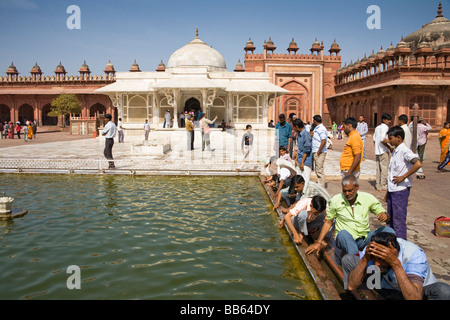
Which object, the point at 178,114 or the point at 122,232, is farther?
the point at 178,114

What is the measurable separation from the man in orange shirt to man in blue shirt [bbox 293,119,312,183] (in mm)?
962

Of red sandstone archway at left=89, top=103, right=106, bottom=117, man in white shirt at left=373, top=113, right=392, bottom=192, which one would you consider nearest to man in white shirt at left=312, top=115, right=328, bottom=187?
man in white shirt at left=373, top=113, right=392, bottom=192

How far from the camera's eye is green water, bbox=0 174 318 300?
10.2ft

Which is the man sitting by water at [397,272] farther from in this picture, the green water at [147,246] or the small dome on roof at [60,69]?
the small dome on roof at [60,69]

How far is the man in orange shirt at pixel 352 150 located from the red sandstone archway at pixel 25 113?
3802 centimetres

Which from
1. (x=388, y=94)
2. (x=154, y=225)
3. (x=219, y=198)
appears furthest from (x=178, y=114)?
(x=154, y=225)

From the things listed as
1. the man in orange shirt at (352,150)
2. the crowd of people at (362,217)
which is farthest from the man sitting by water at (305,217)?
the man in orange shirt at (352,150)

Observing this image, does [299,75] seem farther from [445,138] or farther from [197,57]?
[445,138]

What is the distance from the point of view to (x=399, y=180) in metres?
3.68

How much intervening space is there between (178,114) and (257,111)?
17.1 ft

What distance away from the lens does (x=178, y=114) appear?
75.4 ft

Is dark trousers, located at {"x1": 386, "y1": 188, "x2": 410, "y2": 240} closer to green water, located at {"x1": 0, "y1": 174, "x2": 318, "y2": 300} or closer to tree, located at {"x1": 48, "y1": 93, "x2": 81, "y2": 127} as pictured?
green water, located at {"x1": 0, "y1": 174, "x2": 318, "y2": 300}

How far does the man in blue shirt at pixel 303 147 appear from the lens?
6078 millimetres
